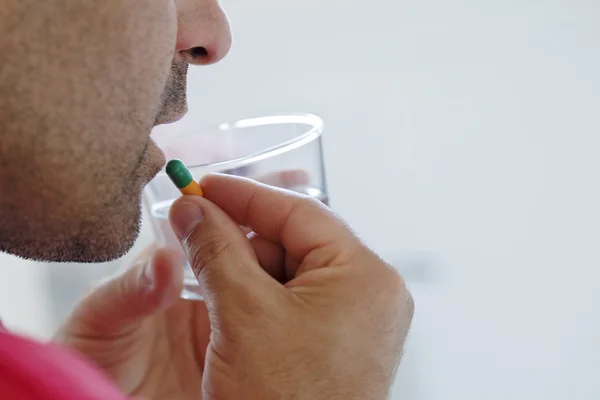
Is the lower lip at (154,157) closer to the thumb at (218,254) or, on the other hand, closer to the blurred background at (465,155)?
the thumb at (218,254)

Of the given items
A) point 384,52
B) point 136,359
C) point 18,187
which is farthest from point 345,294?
point 384,52

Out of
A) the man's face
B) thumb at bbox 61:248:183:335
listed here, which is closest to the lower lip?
the man's face

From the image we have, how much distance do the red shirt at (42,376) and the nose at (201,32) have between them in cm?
28

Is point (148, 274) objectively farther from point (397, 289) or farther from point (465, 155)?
point (465, 155)

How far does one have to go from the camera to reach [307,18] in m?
0.85

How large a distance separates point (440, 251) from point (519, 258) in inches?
3.9

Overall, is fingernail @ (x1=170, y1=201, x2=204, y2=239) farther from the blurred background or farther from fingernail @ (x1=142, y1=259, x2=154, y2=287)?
the blurred background

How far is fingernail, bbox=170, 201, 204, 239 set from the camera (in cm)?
47

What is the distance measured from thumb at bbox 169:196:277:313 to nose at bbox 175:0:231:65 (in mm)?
132

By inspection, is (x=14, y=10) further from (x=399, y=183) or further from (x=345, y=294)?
(x=399, y=183)

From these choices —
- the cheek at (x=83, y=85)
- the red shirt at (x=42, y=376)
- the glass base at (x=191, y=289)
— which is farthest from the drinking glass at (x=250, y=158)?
the red shirt at (x=42, y=376)

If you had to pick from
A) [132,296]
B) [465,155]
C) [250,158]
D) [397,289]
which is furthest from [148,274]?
[465,155]

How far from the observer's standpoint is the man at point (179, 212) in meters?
0.43

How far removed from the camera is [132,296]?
63 centimetres
